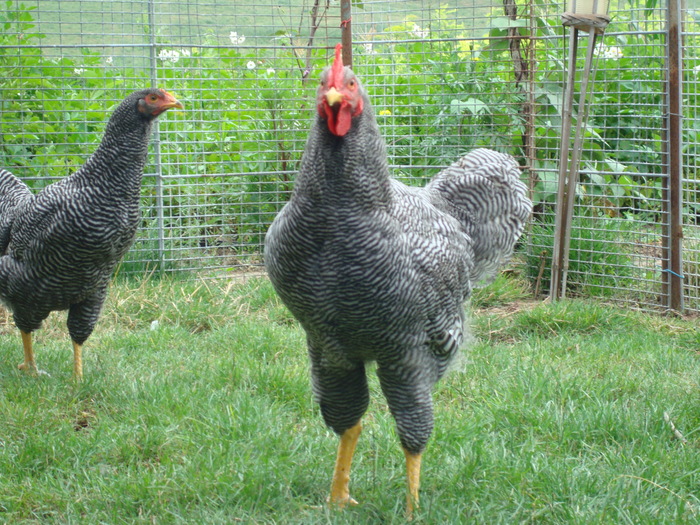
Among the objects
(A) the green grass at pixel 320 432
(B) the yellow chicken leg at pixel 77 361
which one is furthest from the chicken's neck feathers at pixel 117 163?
(A) the green grass at pixel 320 432

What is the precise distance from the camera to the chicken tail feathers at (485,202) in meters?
3.81

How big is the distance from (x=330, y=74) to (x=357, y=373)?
1347mm

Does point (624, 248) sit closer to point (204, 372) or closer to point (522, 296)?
point (522, 296)

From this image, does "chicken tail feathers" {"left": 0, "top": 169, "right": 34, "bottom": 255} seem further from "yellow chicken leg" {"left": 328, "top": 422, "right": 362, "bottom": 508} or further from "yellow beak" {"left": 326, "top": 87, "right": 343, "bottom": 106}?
"yellow beak" {"left": 326, "top": 87, "right": 343, "bottom": 106}

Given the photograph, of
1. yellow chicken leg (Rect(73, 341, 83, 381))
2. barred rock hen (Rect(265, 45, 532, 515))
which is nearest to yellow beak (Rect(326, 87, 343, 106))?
barred rock hen (Rect(265, 45, 532, 515))

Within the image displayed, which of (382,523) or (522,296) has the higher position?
(522,296)

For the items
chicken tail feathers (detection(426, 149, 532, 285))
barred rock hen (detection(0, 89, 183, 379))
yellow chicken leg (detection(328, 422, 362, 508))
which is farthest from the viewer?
barred rock hen (detection(0, 89, 183, 379))

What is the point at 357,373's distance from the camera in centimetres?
334

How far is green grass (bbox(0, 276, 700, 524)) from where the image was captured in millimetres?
3242

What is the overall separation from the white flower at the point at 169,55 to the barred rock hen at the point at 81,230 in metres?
2.54

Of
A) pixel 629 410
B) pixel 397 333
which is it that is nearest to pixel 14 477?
pixel 397 333

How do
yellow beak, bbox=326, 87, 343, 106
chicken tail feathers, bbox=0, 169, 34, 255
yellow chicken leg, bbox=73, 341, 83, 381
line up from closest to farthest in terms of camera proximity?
yellow beak, bbox=326, 87, 343, 106, yellow chicken leg, bbox=73, 341, 83, 381, chicken tail feathers, bbox=0, 169, 34, 255

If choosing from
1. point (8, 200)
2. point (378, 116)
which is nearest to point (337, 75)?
point (8, 200)

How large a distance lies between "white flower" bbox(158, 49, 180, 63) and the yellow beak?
4.80m
